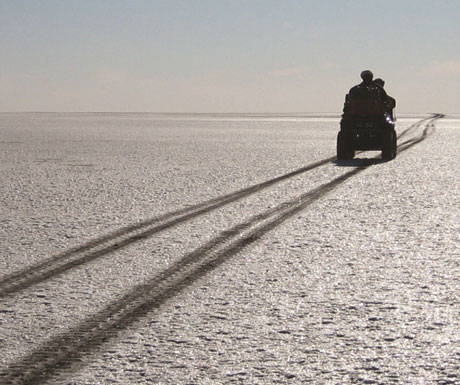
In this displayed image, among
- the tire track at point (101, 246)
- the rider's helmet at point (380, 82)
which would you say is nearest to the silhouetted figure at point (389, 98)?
the rider's helmet at point (380, 82)

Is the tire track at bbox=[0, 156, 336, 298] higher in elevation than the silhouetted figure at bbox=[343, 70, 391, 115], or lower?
lower

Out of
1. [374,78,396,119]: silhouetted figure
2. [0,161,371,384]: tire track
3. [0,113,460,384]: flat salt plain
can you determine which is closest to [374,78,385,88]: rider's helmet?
[374,78,396,119]: silhouetted figure

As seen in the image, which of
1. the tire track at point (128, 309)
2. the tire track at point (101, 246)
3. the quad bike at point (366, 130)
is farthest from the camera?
the quad bike at point (366, 130)

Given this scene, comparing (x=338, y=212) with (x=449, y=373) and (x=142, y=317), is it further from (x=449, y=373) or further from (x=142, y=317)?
(x=449, y=373)

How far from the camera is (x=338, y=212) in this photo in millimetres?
8945

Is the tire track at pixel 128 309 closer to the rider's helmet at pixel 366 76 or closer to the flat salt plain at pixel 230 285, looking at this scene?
the flat salt plain at pixel 230 285

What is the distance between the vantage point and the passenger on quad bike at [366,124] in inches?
635

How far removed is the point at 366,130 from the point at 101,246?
10.3 metres

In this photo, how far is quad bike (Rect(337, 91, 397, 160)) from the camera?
1612 cm

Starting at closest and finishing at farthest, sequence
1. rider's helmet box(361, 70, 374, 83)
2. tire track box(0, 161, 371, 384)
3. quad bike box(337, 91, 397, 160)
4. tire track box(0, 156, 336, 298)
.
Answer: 1. tire track box(0, 161, 371, 384)
2. tire track box(0, 156, 336, 298)
3. quad bike box(337, 91, 397, 160)
4. rider's helmet box(361, 70, 374, 83)

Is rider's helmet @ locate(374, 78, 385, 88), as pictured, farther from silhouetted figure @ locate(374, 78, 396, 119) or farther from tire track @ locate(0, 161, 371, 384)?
tire track @ locate(0, 161, 371, 384)

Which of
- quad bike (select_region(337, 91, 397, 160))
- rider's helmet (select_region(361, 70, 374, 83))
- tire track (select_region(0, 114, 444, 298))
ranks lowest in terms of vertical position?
tire track (select_region(0, 114, 444, 298))

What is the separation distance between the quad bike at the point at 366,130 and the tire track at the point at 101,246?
20.6ft

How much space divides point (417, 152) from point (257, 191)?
8.76m
